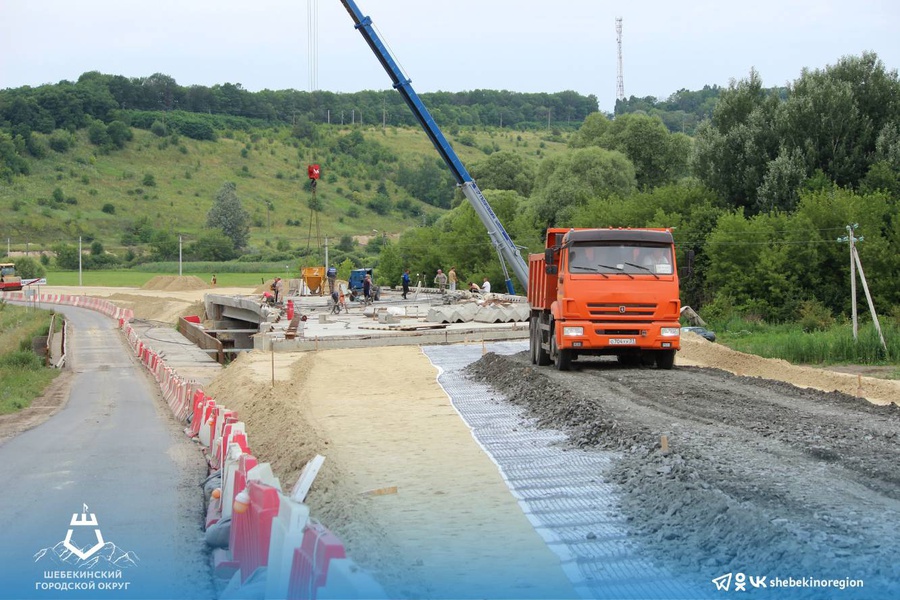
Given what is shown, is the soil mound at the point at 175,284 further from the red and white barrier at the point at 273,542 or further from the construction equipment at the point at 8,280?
the red and white barrier at the point at 273,542

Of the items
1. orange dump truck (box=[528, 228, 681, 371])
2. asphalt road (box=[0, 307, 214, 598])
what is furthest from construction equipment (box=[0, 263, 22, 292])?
orange dump truck (box=[528, 228, 681, 371])

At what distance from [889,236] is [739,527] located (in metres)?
38.3

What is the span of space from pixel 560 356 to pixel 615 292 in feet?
6.43

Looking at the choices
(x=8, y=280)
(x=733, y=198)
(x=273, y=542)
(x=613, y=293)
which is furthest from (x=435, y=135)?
(x=8, y=280)

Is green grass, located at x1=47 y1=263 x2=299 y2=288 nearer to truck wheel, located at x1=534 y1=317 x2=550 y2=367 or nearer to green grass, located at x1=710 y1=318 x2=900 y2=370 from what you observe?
green grass, located at x1=710 y1=318 x2=900 y2=370

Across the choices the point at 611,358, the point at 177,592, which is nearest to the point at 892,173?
the point at 611,358

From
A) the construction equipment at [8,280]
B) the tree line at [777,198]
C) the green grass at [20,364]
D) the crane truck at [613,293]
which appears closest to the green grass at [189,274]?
the construction equipment at [8,280]

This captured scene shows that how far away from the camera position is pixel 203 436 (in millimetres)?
17641

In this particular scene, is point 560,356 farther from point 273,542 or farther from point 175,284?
point 175,284

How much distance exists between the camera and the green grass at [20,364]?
28.7m

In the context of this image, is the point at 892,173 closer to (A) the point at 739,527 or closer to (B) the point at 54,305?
(A) the point at 739,527

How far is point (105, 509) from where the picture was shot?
11.9 meters

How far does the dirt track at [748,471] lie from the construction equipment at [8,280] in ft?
264

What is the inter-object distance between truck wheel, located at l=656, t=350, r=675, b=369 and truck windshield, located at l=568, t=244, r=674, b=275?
1.97 metres
